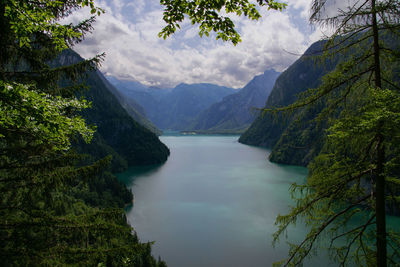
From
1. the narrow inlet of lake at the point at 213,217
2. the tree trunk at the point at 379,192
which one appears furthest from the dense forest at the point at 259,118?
the narrow inlet of lake at the point at 213,217

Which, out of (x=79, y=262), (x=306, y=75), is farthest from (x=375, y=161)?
(x=306, y=75)

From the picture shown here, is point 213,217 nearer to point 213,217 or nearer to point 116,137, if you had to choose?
point 213,217

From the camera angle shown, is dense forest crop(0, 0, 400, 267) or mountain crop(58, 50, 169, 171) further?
mountain crop(58, 50, 169, 171)

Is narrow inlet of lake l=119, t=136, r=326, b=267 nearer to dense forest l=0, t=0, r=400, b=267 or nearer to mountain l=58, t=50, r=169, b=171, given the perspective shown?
dense forest l=0, t=0, r=400, b=267

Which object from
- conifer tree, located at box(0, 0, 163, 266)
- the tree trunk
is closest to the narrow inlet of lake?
conifer tree, located at box(0, 0, 163, 266)

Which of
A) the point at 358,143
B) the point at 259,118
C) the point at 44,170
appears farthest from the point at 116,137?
the point at 358,143

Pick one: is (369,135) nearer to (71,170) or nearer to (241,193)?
(71,170)
